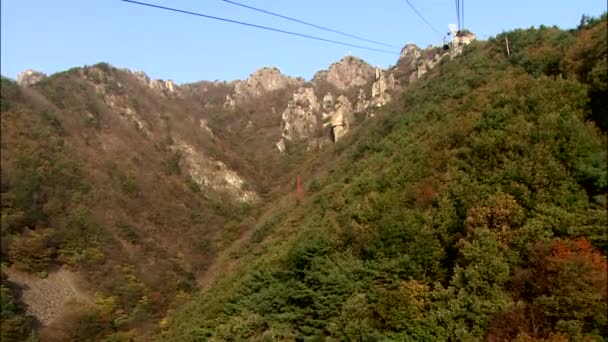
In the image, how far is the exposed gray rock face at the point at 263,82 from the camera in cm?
12812

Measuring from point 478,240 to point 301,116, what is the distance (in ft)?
307

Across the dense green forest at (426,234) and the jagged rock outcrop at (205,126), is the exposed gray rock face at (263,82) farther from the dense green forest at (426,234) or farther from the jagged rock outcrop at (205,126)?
the dense green forest at (426,234)

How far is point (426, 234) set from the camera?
1936 centimetres

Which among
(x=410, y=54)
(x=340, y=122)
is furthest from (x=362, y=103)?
(x=410, y=54)

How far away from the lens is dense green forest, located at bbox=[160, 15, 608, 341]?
13969 mm

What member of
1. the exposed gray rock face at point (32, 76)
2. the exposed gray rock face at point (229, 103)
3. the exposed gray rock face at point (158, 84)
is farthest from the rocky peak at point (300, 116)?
the exposed gray rock face at point (32, 76)

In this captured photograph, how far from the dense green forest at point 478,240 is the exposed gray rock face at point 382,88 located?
61.1 meters

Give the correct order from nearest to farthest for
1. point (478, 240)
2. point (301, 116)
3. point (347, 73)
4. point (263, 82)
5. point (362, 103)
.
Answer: point (478, 240) → point (362, 103) → point (301, 116) → point (347, 73) → point (263, 82)

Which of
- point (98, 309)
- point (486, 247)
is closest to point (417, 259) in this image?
point (486, 247)

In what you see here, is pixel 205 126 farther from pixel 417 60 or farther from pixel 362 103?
pixel 417 60

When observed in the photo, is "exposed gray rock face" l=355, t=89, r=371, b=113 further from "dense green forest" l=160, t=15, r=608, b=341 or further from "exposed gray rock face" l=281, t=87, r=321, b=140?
"dense green forest" l=160, t=15, r=608, b=341

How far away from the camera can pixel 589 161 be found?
1554 cm

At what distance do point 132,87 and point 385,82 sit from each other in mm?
48072

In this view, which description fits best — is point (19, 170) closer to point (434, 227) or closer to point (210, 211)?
point (434, 227)
